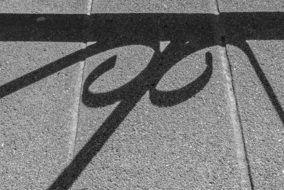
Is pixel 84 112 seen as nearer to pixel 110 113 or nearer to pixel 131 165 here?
pixel 110 113

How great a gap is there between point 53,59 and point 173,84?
0.99 meters

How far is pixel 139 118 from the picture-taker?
10.2 feet

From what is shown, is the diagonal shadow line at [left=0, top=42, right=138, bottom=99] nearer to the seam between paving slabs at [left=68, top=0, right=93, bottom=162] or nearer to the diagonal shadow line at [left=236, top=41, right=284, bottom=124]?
the seam between paving slabs at [left=68, top=0, right=93, bottom=162]

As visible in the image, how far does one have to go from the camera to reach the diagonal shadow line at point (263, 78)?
310 cm

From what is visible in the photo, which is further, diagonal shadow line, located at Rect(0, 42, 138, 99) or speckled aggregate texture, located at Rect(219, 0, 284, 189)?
diagonal shadow line, located at Rect(0, 42, 138, 99)

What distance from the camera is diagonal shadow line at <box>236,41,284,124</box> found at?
122 inches

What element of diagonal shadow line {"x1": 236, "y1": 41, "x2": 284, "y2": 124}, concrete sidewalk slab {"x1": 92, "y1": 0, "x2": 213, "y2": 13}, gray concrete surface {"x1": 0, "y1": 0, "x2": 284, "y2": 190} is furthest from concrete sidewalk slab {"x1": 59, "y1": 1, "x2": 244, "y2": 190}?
concrete sidewalk slab {"x1": 92, "y1": 0, "x2": 213, "y2": 13}

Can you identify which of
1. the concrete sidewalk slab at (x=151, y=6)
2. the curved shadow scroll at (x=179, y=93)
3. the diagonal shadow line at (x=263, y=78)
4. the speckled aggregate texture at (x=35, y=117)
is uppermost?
the concrete sidewalk slab at (x=151, y=6)

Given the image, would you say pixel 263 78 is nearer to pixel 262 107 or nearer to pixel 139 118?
pixel 262 107

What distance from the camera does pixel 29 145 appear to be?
297cm

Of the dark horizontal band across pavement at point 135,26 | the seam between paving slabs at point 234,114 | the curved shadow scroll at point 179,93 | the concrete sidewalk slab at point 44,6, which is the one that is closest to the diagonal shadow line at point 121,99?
the curved shadow scroll at point 179,93

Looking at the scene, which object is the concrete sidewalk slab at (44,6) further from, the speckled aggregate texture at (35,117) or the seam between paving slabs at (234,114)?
the seam between paving slabs at (234,114)

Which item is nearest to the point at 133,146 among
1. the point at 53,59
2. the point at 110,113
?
the point at 110,113

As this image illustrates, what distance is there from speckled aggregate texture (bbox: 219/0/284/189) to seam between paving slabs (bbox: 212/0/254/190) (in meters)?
0.03
